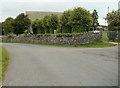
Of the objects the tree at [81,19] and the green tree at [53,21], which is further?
the green tree at [53,21]

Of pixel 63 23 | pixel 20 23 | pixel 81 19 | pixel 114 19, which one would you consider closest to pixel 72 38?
pixel 81 19

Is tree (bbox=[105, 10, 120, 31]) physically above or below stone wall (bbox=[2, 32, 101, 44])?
above

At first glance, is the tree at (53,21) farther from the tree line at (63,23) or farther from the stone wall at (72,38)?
the stone wall at (72,38)

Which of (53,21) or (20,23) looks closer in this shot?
(53,21)

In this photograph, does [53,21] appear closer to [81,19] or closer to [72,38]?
[81,19]

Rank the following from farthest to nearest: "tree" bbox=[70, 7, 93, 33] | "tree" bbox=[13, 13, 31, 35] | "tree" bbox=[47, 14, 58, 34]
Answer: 1. "tree" bbox=[13, 13, 31, 35]
2. "tree" bbox=[47, 14, 58, 34]
3. "tree" bbox=[70, 7, 93, 33]

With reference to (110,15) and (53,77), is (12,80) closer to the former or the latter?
(53,77)

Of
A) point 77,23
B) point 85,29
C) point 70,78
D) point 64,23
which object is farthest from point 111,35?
point 70,78

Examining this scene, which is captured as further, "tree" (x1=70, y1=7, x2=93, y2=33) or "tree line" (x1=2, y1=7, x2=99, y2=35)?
"tree line" (x1=2, y1=7, x2=99, y2=35)

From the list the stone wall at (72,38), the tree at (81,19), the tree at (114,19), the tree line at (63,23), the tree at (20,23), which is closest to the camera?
the stone wall at (72,38)

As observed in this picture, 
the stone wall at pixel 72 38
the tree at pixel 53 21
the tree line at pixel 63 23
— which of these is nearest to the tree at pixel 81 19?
the tree line at pixel 63 23

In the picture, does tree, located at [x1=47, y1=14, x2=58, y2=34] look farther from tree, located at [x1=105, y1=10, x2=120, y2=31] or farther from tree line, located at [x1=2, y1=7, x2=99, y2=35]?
tree, located at [x1=105, y1=10, x2=120, y2=31]

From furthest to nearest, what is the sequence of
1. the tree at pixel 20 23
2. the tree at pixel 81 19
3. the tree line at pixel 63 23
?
1. the tree at pixel 20 23
2. the tree line at pixel 63 23
3. the tree at pixel 81 19

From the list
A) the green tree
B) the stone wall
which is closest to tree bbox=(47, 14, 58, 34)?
the green tree
